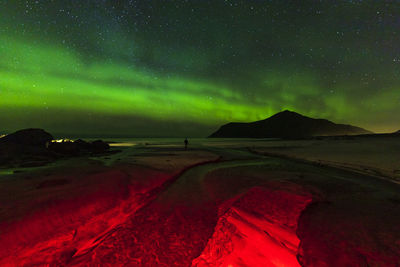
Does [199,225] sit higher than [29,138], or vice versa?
[29,138]

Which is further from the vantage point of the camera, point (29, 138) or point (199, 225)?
point (29, 138)

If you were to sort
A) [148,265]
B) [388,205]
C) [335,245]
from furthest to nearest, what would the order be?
1. [388,205]
2. [335,245]
3. [148,265]

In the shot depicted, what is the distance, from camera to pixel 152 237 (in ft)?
14.9

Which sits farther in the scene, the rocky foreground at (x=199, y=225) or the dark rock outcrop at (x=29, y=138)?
A: the dark rock outcrop at (x=29, y=138)

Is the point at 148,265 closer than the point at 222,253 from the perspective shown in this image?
Yes

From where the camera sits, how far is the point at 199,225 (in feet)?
17.1

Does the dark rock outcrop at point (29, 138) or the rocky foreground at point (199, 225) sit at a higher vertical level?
the dark rock outcrop at point (29, 138)

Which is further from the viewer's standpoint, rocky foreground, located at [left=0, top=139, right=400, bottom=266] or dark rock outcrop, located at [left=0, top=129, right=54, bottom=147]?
dark rock outcrop, located at [left=0, top=129, right=54, bottom=147]

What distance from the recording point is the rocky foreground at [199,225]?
3.73 metres

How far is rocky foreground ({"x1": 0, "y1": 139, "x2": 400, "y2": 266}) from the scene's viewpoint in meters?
3.73

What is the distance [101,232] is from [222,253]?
362cm

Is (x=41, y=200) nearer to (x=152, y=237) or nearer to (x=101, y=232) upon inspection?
(x=101, y=232)

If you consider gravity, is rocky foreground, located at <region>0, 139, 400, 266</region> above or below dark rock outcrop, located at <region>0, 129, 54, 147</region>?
below

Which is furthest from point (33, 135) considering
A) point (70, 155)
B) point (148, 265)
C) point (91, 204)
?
point (148, 265)
